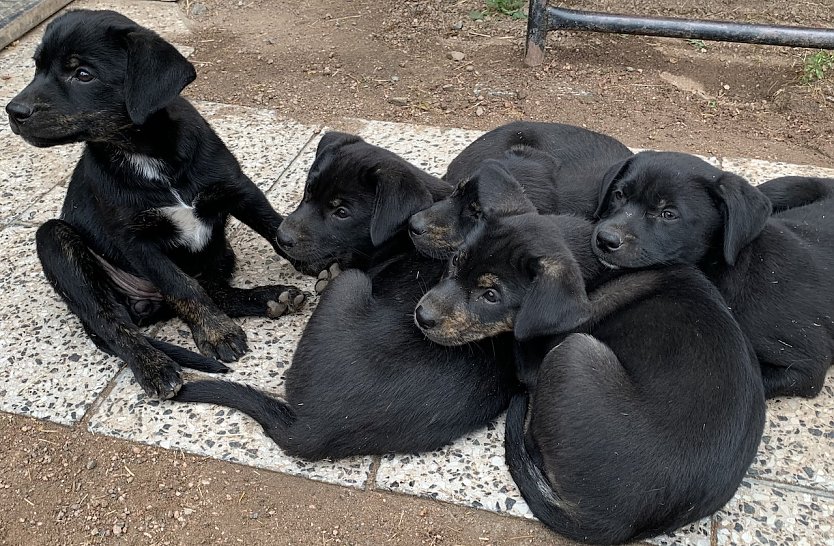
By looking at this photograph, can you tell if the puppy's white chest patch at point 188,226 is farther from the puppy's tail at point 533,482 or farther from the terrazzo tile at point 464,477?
the puppy's tail at point 533,482

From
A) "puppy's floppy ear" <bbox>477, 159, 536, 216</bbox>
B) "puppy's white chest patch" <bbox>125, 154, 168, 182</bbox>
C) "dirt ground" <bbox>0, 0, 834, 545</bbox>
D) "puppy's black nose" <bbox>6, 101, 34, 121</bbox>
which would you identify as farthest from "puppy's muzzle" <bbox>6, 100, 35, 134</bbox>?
"puppy's floppy ear" <bbox>477, 159, 536, 216</bbox>

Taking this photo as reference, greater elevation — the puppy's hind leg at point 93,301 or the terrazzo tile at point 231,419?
the puppy's hind leg at point 93,301

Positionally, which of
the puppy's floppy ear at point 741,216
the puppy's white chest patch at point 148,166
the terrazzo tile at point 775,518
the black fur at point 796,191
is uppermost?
the puppy's floppy ear at point 741,216

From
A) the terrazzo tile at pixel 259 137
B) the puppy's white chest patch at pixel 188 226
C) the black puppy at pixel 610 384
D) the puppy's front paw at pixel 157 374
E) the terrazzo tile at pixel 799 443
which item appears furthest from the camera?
the terrazzo tile at pixel 259 137

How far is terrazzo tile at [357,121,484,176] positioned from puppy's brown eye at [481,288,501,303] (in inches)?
89.5

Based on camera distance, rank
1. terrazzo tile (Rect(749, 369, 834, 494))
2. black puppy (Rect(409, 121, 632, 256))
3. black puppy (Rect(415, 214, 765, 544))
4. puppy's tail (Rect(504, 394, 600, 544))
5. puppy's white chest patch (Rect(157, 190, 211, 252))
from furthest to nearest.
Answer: puppy's white chest patch (Rect(157, 190, 211, 252)) < black puppy (Rect(409, 121, 632, 256)) < terrazzo tile (Rect(749, 369, 834, 494)) < puppy's tail (Rect(504, 394, 600, 544)) < black puppy (Rect(415, 214, 765, 544))

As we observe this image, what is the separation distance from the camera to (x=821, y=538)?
356 centimetres

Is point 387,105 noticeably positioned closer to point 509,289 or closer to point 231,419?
point 509,289

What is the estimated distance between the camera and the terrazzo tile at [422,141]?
6.14 metres

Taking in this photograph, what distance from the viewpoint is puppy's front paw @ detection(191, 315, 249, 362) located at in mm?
4441

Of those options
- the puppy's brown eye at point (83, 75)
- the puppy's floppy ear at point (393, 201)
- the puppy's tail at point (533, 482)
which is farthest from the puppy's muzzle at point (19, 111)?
the puppy's tail at point (533, 482)

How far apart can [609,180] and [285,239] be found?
1.93 metres

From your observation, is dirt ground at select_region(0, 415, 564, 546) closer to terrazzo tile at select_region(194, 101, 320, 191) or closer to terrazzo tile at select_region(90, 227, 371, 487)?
terrazzo tile at select_region(90, 227, 371, 487)

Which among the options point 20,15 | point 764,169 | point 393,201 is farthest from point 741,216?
point 20,15
